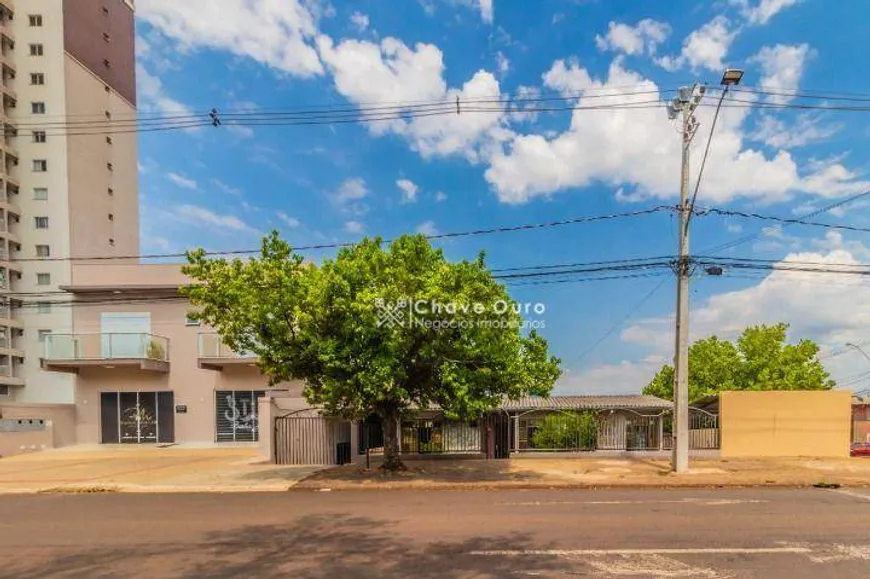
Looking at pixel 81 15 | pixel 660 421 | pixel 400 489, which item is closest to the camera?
pixel 400 489

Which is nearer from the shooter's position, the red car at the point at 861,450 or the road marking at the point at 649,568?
the road marking at the point at 649,568

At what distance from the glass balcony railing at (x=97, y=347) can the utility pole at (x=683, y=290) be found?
1973 cm

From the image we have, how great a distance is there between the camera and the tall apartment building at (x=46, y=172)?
41125mm

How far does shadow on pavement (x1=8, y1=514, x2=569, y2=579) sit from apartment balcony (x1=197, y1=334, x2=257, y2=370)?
13200 millimetres

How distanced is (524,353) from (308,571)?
782 centimetres

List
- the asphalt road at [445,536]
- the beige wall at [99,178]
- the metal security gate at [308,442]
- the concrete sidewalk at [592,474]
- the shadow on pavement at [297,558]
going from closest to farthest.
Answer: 1. the shadow on pavement at [297,558]
2. the asphalt road at [445,536]
3. the concrete sidewalk at [592,474]
4. the metal security gate at [308,442]
5. the beige wall at [99,178]

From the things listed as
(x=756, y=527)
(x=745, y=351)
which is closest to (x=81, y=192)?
(x=756, y=527)

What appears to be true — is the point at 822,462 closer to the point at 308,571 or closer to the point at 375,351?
the point at 375,351

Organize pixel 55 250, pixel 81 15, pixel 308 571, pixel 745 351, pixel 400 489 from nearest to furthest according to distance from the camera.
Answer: pixel 308 571 < pixel 400 489 < pixel 745 351 < pixel 55 250 < pixel 81 15

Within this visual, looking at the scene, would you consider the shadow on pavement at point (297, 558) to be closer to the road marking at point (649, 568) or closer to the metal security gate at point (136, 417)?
the road marking at point (649, 568)

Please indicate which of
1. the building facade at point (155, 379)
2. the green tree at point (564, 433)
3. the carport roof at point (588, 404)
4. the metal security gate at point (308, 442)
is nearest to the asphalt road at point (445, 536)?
the metal security gate at point (308, 442)

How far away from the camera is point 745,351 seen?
123ft

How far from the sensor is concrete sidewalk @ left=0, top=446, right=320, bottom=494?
Result: 39.5 feet

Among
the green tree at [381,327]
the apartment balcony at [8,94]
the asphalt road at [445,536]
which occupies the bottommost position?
the asphalt road at [445,536]
